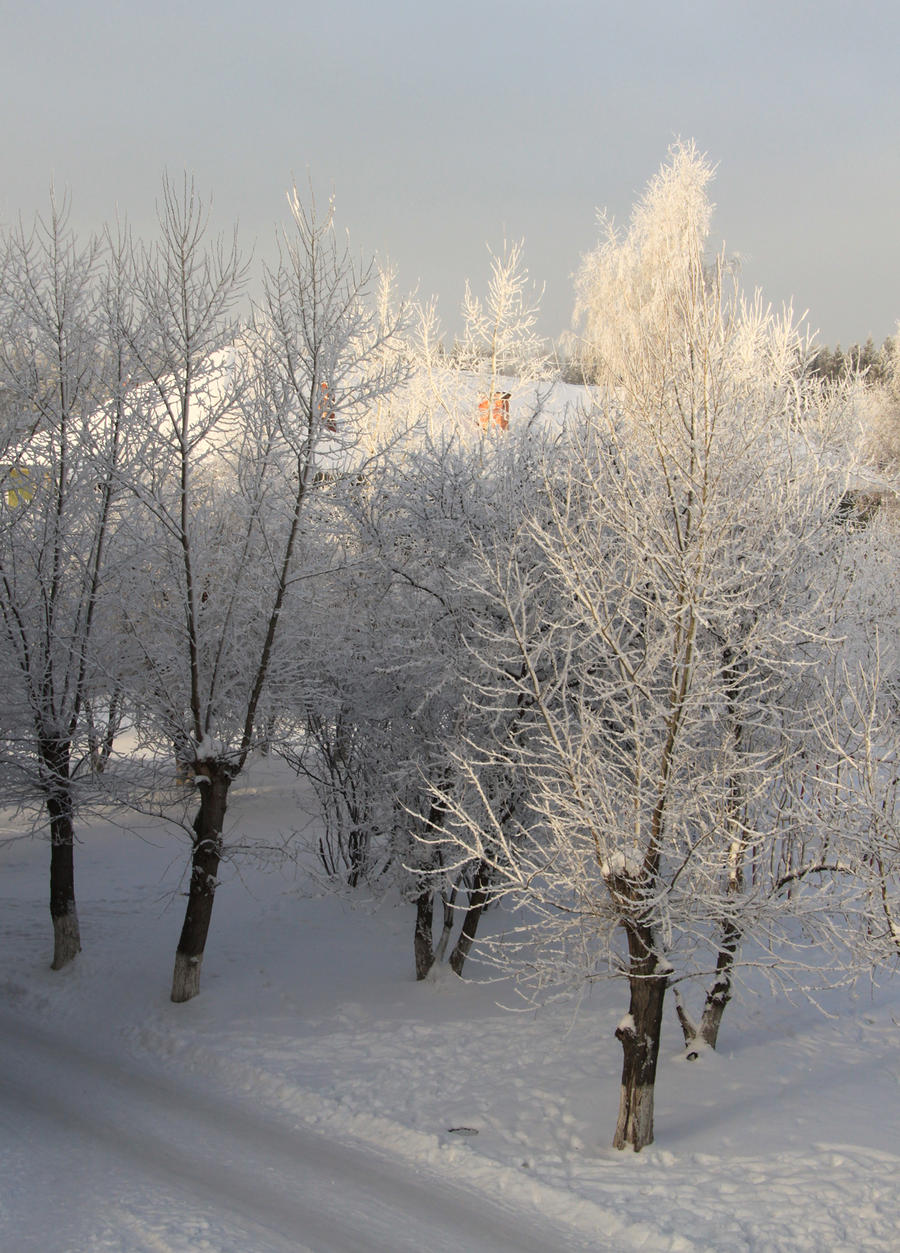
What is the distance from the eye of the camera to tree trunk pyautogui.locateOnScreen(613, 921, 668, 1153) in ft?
22.5

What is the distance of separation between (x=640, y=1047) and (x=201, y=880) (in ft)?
16.9

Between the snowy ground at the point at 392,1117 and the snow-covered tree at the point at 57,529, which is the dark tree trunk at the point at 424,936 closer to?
the snowy ground at the point at 392,1117

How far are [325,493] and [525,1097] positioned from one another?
5864 millimetres

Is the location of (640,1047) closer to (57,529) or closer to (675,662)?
(675,662)

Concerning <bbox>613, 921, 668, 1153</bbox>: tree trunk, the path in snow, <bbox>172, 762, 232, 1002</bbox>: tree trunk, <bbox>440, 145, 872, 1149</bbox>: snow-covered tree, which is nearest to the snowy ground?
the path in snow

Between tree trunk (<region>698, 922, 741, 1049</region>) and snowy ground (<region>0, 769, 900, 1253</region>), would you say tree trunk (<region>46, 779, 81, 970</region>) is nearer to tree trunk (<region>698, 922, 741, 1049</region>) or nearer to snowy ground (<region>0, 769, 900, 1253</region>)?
snowy ground (<region>0, 769, 900, 1253</region>)

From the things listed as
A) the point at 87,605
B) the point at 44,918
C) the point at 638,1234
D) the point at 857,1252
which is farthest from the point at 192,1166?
the point at 44,918

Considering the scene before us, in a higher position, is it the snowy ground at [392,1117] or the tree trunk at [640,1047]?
the tree trunk at [640,1047]

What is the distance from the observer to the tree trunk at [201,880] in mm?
10031

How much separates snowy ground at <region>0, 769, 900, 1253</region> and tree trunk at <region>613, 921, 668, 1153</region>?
6.2 inches

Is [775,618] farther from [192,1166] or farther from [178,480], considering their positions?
[178,480]

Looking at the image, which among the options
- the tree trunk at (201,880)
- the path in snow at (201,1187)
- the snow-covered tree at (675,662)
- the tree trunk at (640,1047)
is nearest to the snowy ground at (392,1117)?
the path in snow at (201,1187)

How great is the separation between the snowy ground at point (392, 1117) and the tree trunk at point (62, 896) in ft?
0.74

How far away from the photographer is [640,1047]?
6.91 m
